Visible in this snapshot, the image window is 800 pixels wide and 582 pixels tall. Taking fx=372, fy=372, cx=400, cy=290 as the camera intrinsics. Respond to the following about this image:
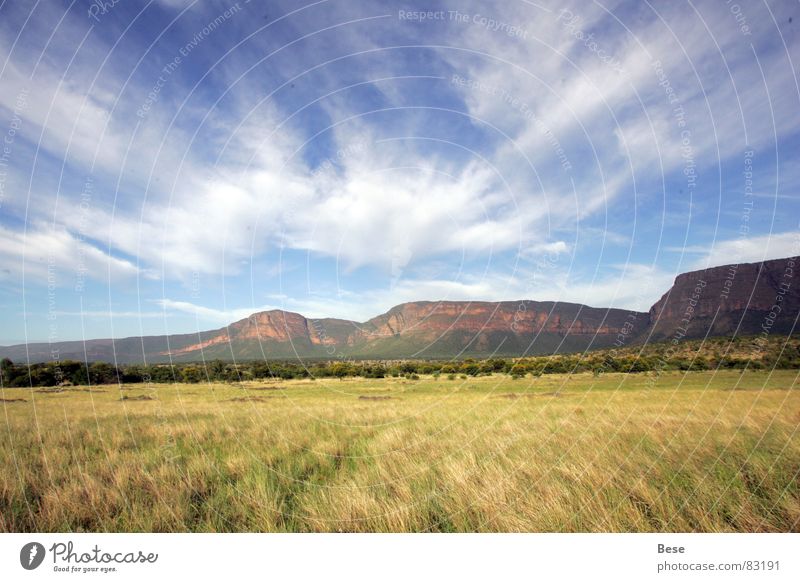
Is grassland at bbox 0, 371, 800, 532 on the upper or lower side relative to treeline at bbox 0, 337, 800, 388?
upper

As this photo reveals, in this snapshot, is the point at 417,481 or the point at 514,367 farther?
the point at 514,367

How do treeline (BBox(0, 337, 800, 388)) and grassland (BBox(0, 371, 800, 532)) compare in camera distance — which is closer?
grassland (BBox(0, 371, 800, 532))

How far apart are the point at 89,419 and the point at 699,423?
19.0 meters

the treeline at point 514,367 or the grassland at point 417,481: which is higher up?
the grassland at point 417,481

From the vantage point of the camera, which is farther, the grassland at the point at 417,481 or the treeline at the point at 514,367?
the treeline at the point at 514,367

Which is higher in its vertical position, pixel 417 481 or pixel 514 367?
pixel 417 481
